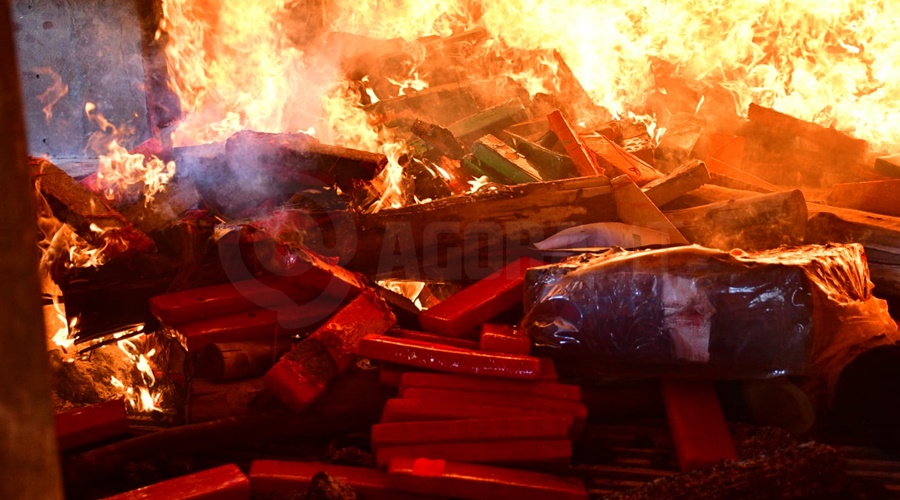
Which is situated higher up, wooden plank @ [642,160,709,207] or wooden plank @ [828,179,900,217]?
wooden plank @ [642,160,709,207]

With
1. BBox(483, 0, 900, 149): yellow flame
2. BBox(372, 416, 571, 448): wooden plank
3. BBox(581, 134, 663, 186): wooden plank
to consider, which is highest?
BBox(483, 0, 900, 149): yellow flame

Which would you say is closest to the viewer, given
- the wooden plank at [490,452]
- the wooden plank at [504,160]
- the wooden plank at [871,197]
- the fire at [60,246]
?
the wooden plank at [490,452]

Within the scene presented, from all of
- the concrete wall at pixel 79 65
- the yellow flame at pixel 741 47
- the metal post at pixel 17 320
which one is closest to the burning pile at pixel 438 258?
the yellow flame at pixel 741 47

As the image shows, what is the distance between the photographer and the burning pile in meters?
3.66

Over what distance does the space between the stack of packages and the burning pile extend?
0.01 meters

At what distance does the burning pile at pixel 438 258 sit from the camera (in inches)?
144

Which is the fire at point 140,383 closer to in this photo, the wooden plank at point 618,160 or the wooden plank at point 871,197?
the wooden plank at point 618,160

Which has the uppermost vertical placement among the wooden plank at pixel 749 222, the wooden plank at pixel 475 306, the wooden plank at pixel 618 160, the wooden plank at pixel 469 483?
the wooden plank at pixel 618 160

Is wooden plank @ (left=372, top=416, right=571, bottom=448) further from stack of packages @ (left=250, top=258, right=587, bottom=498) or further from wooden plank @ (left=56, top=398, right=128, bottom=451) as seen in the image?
wooden plank @ (left=56, top=398, right=128, bottom=451)

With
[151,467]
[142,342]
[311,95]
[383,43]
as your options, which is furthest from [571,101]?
[151,467]

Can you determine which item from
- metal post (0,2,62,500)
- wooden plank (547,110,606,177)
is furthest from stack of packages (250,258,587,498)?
wooden plank (547,110,606,177)

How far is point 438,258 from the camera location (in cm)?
534

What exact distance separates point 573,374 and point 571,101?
5.04 metres

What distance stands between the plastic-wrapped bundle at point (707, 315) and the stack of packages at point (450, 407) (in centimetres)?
33
